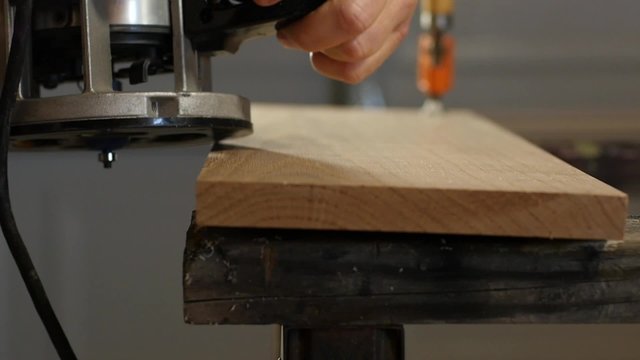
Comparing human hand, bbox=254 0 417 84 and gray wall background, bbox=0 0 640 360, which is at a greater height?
human hand, bbox=254 0 417 84

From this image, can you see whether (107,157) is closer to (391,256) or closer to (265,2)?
(265,2)

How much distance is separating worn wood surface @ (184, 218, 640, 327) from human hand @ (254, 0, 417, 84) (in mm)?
254

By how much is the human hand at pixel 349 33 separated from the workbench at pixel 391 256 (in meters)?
0.23

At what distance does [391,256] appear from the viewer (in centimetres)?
56

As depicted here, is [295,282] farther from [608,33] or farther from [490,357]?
[608,33]

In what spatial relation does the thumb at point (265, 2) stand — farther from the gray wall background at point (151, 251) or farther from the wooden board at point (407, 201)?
the gray wall background at point (151, 251)

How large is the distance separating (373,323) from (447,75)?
1.17 m

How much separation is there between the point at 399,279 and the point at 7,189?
31cm

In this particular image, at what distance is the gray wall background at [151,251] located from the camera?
5.51 feet

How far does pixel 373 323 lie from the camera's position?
22.3 inches

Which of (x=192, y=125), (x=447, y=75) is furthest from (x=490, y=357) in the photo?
(x=192, y=125)

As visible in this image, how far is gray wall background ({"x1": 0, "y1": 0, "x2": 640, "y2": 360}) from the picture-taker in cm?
168

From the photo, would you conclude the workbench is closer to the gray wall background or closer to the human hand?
the human hand

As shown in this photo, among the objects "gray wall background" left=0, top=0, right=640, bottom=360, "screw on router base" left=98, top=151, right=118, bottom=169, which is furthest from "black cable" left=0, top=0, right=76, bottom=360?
"gray wall background" left=0, top=0, right=640, bottom=360
